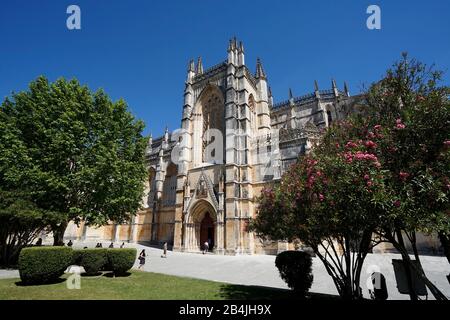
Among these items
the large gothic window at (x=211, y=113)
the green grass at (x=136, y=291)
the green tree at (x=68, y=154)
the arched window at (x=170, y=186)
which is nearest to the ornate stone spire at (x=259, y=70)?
the large gothic window at (x=211, y=113)

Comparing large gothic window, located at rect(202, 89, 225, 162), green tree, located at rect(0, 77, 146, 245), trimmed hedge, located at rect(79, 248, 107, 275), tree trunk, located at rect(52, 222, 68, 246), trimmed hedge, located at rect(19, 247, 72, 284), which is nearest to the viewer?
trimmed hedge, located at rect(19, 247, 72, 284)

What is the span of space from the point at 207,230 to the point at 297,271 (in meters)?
22.5

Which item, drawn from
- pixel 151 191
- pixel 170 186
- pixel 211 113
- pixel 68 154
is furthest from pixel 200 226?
pixel 68 154

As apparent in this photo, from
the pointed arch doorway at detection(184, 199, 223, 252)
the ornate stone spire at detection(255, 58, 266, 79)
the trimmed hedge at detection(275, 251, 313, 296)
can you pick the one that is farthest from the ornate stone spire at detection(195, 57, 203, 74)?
the trimmed hedge at detection(275, 251, 313, 296)

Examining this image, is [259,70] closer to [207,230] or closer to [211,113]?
[211,113]

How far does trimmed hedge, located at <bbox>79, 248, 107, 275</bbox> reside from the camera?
501 inches

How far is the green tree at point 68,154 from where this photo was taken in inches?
574

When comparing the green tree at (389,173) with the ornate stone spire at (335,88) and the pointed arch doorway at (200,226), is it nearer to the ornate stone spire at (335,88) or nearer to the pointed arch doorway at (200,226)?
the pointed arch doorway at (200,226)

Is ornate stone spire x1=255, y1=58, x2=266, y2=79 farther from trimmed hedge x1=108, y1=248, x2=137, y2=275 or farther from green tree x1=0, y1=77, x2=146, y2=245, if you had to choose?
trimmed hedge x1=108, y1=248, x2=137, y2=275

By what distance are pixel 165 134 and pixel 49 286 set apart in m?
33.5

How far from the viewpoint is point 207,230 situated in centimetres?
3053

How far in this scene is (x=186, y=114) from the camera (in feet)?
115
